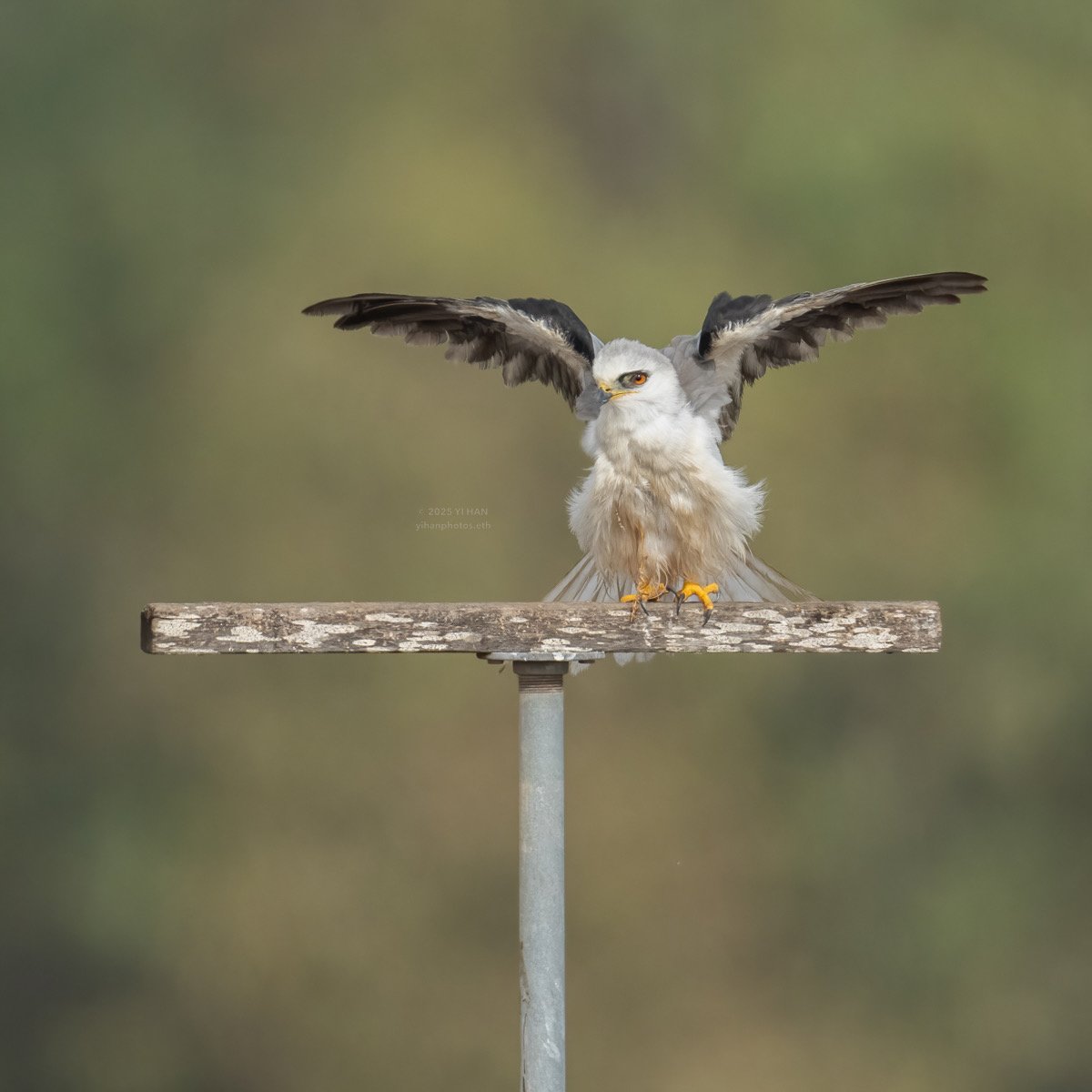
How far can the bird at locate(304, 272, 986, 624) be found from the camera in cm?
227

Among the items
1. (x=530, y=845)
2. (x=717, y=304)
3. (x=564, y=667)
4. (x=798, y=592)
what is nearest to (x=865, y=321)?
(x=717, y=304)

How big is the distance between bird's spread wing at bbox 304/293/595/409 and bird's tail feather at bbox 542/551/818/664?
348 mm

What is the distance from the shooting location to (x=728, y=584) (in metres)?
2.48

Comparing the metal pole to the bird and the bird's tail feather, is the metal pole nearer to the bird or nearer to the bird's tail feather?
the bird

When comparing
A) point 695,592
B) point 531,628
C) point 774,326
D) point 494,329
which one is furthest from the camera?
point 494,329

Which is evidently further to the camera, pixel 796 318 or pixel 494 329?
pixel 494 329

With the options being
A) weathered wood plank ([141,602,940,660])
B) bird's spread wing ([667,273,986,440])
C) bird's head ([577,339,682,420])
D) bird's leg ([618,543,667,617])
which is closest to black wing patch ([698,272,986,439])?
bird's spread wing ([667,273,986,440])

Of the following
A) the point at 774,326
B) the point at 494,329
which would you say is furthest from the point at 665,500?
the point at 494,329

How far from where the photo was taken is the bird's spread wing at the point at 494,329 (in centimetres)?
238

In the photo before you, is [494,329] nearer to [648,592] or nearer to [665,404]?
[665,404]

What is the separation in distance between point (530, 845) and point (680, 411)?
710 millimetres

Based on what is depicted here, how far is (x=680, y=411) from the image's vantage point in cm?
232

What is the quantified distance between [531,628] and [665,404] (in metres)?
0.47

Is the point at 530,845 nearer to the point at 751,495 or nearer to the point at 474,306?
the point at 751,495
